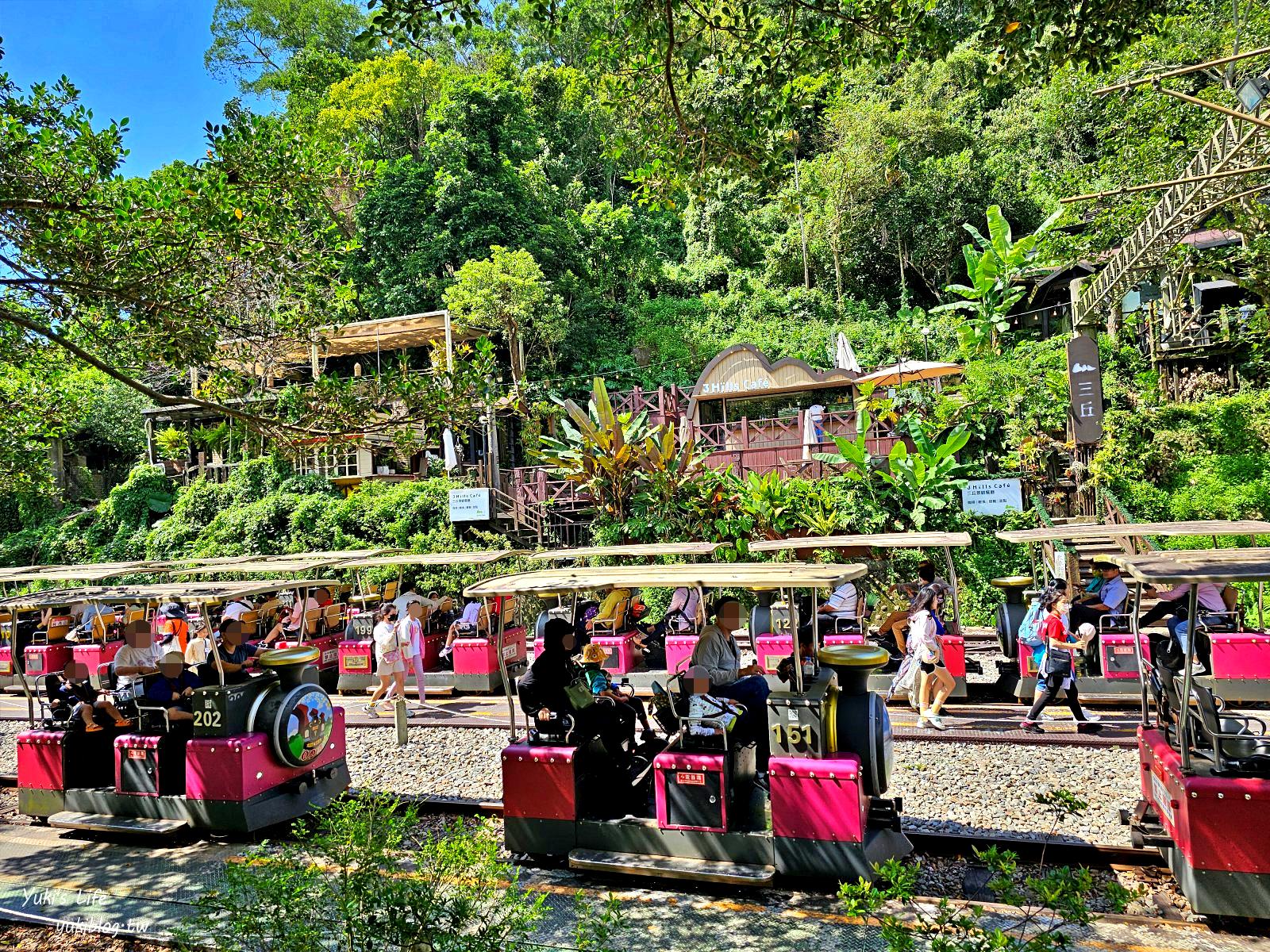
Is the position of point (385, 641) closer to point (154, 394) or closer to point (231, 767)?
point (231, 767)

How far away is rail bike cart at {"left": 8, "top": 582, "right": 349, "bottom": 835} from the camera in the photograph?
24.8 feet

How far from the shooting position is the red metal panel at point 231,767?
7457 mm

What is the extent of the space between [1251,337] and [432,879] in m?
23.4

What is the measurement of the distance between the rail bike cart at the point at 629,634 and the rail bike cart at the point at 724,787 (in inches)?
205

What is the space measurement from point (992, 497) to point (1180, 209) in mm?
6342

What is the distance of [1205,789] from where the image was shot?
5.11 metres

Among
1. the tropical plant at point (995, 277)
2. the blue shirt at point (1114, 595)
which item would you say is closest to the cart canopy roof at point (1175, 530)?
the blue shirt at point (1114, 595)

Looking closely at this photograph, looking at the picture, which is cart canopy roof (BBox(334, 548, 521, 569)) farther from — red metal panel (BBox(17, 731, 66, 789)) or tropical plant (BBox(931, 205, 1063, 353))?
tropical plant (BBox(931, 205, 1063, 353))

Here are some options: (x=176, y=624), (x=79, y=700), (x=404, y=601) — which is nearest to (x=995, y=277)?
(x=404, y=601)

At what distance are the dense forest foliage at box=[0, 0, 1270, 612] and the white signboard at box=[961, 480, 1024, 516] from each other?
4.38 ft

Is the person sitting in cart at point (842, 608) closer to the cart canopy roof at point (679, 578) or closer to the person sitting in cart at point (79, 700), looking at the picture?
the cart canopy roof at point (679, 578)

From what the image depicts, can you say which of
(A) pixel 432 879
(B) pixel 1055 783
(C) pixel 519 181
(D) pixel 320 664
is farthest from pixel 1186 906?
(C) pixel 519 181

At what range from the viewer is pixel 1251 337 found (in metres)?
20.1

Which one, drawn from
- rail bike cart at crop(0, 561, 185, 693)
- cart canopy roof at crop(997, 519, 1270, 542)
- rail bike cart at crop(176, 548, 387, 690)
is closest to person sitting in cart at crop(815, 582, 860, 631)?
cart canopy roof at crop(997, 519, 1270, 542)
